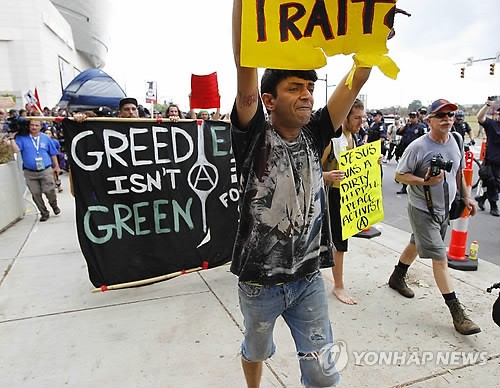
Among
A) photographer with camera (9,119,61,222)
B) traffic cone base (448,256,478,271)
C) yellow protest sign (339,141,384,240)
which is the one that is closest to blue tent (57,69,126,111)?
photographer with camera (9,119,61,222)

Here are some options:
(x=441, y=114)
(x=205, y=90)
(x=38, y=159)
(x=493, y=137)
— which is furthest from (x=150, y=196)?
(x=493, y=137)

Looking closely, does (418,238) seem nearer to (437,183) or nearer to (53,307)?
(437,183)

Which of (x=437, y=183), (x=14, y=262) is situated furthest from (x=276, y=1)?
(x=14, y=262)

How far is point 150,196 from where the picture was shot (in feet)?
12.1

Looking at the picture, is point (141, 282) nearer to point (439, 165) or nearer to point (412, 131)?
point (439, 165)

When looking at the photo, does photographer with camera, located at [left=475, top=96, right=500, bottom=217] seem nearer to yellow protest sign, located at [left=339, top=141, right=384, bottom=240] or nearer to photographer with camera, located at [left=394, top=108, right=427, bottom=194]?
photographer with camera, located at [left=394, top=108, right=427, bottom=194]

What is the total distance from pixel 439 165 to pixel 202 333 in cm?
226

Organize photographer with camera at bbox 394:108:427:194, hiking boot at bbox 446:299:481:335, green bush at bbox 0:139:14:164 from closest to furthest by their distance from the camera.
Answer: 1. hiking boot at bbox 446:299:481:335
2. green bush at bbox 0:139:14:164
3. photographer with camera at bbox 394:108:427:194

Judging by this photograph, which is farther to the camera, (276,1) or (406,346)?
(406,346)

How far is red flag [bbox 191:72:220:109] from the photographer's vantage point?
455cm

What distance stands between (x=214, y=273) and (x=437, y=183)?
2.42m

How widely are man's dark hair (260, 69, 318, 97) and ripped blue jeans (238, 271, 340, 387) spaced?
0.89 metres

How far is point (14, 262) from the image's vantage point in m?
4.63

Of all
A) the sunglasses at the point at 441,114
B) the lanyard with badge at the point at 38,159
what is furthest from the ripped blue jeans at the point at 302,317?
the lanyard with badge at the point at 38,159
